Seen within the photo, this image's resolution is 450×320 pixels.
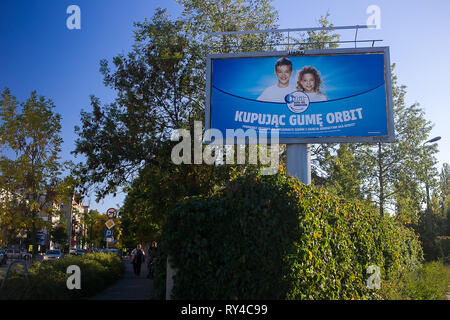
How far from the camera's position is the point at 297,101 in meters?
12.9

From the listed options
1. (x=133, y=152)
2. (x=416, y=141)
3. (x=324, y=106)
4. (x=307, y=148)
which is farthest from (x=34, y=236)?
(x=416, y=141)

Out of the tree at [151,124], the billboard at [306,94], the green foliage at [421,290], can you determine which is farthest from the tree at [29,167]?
the green foliage at [421,290]

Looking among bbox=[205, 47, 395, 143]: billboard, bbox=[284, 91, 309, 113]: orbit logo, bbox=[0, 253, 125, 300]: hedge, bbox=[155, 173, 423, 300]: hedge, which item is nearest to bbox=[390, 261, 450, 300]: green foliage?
bbox=[155, 173, 423, 300]: hedge

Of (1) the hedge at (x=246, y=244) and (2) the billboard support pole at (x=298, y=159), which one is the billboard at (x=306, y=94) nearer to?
(2) the billboard support pole at (x=298, y=159)

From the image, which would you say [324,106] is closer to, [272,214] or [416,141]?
[272,214]

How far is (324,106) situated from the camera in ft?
41.8

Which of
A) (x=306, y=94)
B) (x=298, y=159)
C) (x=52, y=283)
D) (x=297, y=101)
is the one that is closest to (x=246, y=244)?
(x=52, y=283)

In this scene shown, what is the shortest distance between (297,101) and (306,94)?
0.38 m

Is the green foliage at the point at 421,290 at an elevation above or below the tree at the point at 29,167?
below

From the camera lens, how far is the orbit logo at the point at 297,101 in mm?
12844

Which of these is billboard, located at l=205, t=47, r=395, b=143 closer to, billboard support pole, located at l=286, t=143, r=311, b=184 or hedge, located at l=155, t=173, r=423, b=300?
billboard support pole, located at l=286, t=143, r=311, b=184

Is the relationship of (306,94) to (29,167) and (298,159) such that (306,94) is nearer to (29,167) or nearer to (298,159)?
(298,159)
